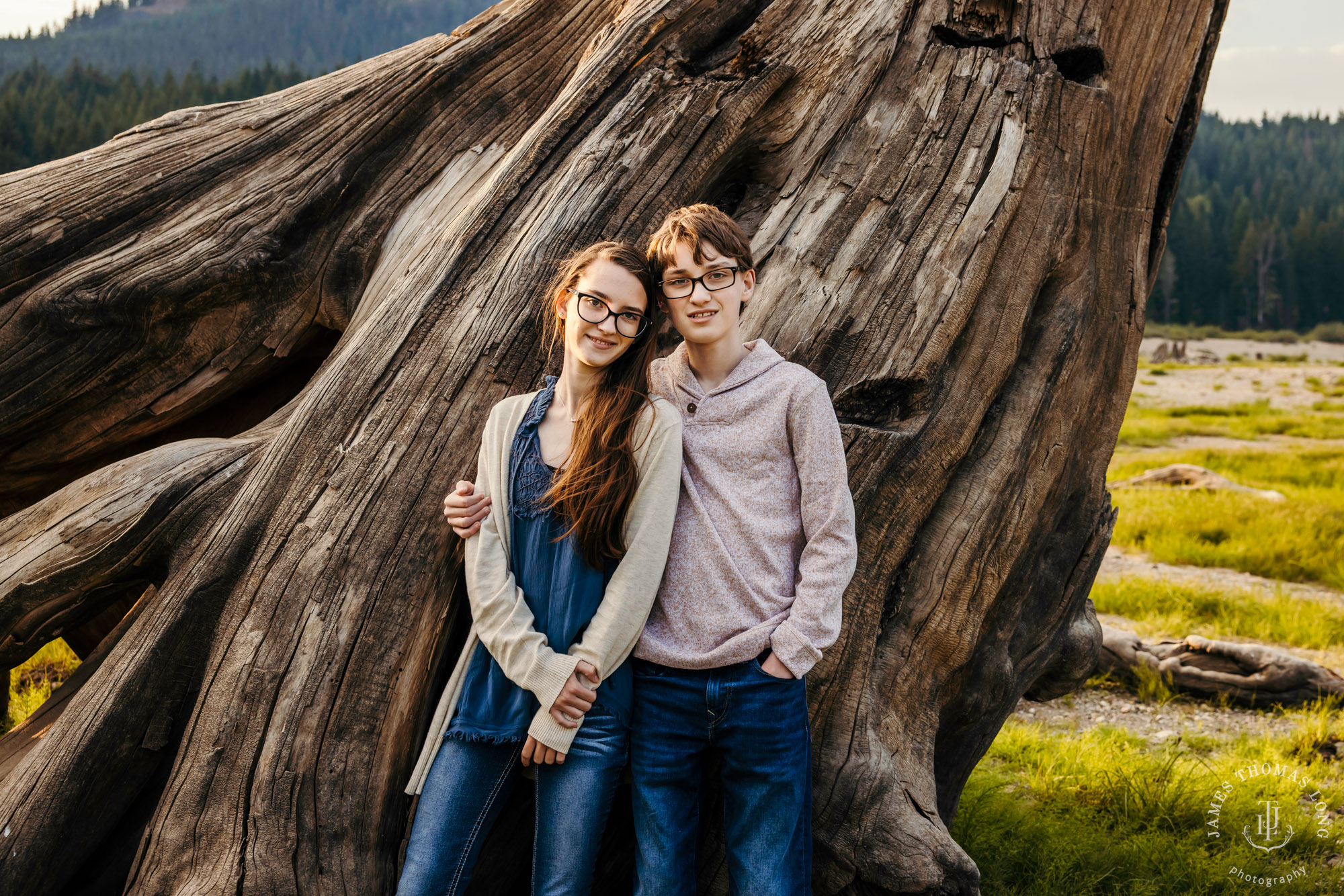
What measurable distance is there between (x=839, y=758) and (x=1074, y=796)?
238 cm

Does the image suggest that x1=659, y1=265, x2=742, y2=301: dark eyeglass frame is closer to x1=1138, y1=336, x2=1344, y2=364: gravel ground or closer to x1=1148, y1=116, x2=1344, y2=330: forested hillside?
x1=1138, y1=336, x2=1344, y2=364: gravel ground

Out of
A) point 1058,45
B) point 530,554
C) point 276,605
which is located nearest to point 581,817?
point 530,554

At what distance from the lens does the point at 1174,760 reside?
4.26m

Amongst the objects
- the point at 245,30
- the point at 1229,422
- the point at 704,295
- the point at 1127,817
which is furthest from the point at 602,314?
the point at 245,30

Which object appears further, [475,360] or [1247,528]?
[1247,528]

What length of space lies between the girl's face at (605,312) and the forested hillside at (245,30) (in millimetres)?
120270

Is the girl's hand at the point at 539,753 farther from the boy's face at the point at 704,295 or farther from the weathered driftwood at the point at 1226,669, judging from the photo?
the weathered driftwood at the point at 1226,669

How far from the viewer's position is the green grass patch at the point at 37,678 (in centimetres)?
440

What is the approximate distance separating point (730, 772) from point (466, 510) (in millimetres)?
880

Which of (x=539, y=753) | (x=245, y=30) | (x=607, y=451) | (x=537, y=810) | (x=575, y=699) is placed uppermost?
(x=245, y=30)

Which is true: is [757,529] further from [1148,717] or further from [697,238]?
[1148,717]

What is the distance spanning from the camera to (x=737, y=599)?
199cm

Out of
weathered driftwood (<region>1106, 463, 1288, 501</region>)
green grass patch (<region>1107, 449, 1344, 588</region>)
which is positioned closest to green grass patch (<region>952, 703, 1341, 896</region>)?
green grass patch (<region>1107, 449, 1344, 588</region>)

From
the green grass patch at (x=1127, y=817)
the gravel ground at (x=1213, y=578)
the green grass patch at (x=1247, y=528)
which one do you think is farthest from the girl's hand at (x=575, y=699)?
the green grass patch at (x=1247, y=528)
